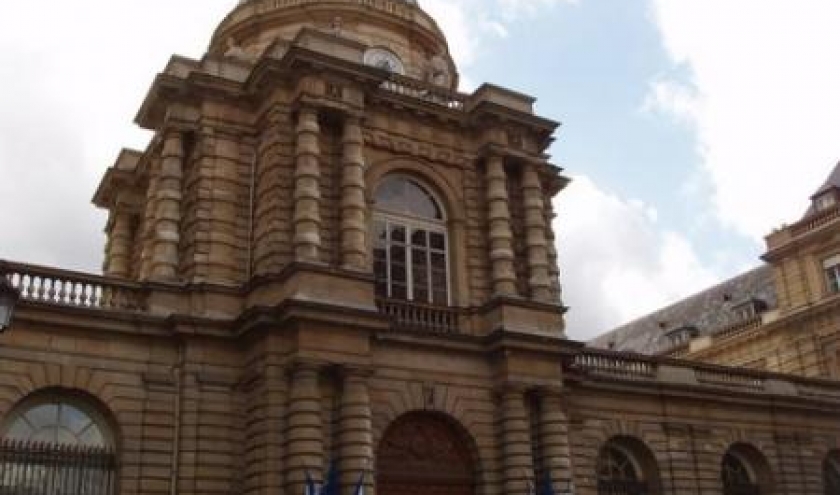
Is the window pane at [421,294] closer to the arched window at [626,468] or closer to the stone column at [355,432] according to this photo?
the stone column at [355,432]

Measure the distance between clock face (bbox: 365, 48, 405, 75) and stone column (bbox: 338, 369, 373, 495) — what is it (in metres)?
10.9

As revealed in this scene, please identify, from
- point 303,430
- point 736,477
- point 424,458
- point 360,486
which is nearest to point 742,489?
point 736,477

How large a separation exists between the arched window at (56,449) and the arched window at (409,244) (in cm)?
664

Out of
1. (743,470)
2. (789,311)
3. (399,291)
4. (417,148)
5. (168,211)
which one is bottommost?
(743,470)

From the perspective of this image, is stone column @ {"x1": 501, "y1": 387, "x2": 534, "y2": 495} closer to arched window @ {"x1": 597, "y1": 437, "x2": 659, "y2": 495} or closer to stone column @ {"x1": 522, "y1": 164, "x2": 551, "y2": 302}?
stone column @ {"x1": 522, "y1": 164, "x2": 551, "y2": 302}

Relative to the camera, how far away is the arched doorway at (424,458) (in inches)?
798

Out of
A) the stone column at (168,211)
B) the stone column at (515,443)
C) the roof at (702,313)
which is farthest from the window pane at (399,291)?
the roof at (702,313)

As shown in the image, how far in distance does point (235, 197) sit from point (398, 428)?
6152 millimetres

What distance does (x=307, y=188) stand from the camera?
20.7m

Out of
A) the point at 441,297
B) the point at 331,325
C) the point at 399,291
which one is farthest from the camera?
the point at 441,297

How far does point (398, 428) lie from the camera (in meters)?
20.7

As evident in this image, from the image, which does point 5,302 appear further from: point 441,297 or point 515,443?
point 441,297

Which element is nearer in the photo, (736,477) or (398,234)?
(398,234)

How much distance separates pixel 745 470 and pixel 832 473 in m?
3.64
